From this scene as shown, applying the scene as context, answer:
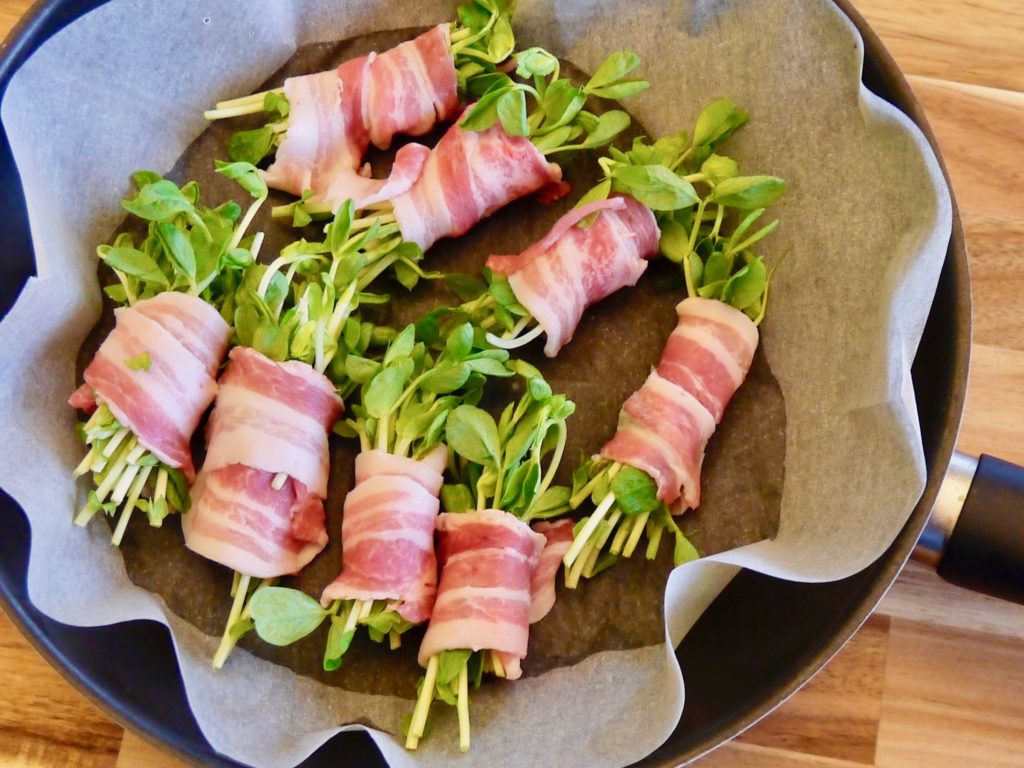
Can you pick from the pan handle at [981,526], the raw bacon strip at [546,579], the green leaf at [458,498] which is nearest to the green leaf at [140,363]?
the green leaf at [458,498]

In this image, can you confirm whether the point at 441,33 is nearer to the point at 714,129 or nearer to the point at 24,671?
the point at 714,129

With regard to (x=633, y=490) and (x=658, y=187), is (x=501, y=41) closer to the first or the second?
(x=658, y=187)

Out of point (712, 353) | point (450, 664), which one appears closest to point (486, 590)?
point (450, 664)

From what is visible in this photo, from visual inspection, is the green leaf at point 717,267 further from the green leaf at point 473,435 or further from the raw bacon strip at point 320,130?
the raw bacon strip at point 320,130

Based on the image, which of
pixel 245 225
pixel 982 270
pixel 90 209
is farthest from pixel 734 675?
pixel 90 209

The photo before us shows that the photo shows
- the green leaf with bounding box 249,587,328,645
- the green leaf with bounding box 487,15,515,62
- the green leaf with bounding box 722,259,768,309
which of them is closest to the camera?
the green leaf with bounding box 249,587,328,645

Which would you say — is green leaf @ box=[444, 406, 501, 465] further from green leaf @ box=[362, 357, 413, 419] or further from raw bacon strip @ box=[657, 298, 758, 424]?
raw bacon strip @ box=[657, 298, 758, 424]

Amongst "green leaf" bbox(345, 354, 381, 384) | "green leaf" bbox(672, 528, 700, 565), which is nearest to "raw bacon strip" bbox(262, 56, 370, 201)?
"green leaf" bbox(345, 354, 381, 384)
